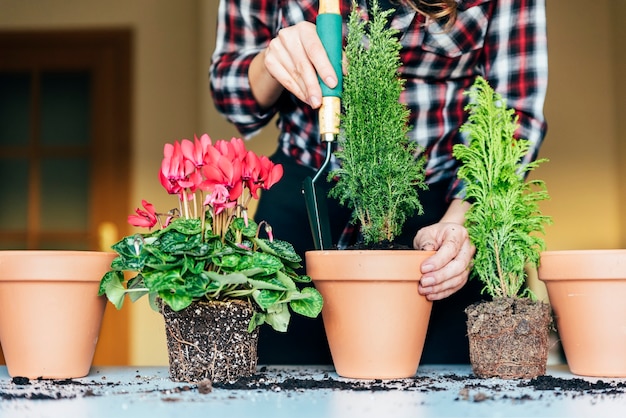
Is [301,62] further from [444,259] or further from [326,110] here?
[444,259]

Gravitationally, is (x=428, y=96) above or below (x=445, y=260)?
above

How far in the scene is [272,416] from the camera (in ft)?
2.46

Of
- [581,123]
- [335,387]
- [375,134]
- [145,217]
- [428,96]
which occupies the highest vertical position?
[581,123]

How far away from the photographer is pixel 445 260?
1048 mm

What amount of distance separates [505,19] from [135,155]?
310 cm

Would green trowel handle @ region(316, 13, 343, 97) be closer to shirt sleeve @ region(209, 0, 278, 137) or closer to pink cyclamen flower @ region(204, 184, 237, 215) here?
pink cyclamen flower @ region(204, 184, 237, 215)

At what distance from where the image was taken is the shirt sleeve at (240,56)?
1445 millimetres

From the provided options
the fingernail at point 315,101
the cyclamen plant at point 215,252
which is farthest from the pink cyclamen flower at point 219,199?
the fingernail at point 315,101

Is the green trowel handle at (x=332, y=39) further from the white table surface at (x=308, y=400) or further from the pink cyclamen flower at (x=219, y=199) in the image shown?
the white table surface at (x=308, y=400)

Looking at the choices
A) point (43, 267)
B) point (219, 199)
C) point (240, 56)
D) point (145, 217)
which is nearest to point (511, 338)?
point (219, 199)

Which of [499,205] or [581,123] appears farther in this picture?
[581,123]

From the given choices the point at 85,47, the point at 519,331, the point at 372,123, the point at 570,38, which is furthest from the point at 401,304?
the point at 85,47

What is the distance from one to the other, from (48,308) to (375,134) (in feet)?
1.73

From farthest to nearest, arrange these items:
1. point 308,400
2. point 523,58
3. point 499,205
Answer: point 523,58 → point 499,205 → point 308,400
